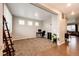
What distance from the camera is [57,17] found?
18.8ft

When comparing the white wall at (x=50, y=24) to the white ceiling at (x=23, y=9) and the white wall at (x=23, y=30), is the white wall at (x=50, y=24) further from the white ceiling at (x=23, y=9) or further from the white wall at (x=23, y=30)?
the white ceiling at (x=23, y=9)

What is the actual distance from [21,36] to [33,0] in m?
6.40

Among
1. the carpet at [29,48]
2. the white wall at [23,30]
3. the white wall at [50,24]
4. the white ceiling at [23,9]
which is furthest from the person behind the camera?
the white wall at [23,30]

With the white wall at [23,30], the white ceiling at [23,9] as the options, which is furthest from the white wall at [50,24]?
the white ceiling at [23,9]

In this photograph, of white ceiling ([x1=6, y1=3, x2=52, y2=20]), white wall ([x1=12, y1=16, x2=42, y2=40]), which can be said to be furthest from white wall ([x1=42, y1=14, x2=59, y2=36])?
white ceiling ([x1=6, y1=3, x2=52, y2=20])

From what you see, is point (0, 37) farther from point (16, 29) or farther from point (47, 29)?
point (47, 29)

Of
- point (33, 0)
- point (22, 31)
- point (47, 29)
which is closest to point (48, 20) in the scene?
point (47, 29)

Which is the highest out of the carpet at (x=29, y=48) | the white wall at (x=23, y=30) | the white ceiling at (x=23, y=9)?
the white ceiling at (x=23, y=9)

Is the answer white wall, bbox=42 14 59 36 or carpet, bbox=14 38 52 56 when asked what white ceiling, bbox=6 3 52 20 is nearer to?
white wall, bbox=42 14 59 36

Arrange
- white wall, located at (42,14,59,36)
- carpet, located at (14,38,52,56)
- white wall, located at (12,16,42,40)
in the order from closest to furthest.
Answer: carpet, located at (14,38,52,56) → white wall, located at (42,14,59,36) → white wall, located at (12,16,42,40)

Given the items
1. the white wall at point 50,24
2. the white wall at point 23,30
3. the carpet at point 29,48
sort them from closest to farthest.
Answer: the carpet at point 29,48
the white wall at point 50,24
the white wall at point 23,30

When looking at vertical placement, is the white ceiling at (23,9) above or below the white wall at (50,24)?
above

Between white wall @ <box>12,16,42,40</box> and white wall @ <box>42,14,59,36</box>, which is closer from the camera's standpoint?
white wall @ <box>42,14,59,36</box>

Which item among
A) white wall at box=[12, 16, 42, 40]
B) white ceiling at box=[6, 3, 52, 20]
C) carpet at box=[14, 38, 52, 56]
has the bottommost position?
carpet at box=[14, 38, 52, 56]
